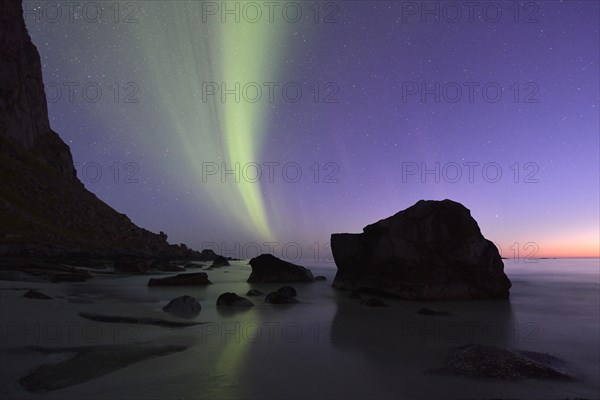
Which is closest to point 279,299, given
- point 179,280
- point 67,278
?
point 179,280

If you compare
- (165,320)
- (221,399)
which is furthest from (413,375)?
(165,320)

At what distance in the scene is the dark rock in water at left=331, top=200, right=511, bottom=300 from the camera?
16.3m

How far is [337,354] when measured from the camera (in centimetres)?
654

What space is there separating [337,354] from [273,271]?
19.9m

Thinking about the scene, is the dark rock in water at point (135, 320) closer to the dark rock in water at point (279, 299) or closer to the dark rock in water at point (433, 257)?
the dark rock in water at point (279, 299)

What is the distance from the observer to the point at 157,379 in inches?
189

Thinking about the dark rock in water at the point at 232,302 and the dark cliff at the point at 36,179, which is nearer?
the dark rock in water at the point at 232,302

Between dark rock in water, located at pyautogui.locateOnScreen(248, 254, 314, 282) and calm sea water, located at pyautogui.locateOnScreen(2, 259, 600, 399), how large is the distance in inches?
527

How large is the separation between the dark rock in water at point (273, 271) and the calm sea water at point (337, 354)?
13.4 meters

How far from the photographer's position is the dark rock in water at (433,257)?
16.3 metres

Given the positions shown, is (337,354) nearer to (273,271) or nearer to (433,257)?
(433,257)

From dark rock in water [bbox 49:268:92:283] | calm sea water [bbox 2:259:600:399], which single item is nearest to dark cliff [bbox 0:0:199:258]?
dark rock in water [bbox 49:268:92:283]

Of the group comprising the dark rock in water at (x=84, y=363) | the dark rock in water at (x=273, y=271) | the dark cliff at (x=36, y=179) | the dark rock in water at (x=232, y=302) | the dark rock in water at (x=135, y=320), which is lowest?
the dark rock in water at (x=84, y=363)

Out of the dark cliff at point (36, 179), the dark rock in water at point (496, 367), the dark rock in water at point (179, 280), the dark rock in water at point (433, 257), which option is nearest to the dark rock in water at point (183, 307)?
the dark rock in water at point (496, 367)
